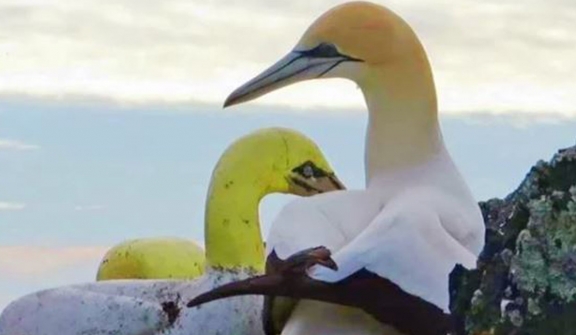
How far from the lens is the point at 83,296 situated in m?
5.06

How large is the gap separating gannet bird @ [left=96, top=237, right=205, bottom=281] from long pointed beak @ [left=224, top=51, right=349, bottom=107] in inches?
81.2

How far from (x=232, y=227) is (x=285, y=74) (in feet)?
4.71

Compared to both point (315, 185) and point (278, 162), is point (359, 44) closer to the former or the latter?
point (315, 185)

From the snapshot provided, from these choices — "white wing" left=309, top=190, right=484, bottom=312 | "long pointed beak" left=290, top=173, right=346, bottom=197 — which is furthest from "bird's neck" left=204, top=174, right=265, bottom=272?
"white wing" left=309, top=190, right=484, bottom=312

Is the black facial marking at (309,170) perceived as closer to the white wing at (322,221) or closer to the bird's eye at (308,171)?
the bird's eye at (308,171)

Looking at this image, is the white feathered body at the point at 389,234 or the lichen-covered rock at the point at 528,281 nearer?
the lichen-covered rock at the point at 528,281

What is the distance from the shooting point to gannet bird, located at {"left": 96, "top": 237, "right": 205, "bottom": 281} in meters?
5.88

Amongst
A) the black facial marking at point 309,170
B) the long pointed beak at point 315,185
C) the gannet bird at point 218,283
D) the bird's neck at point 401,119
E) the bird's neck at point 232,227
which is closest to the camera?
the bird's neck at point 401,119

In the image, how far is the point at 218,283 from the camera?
514 cm

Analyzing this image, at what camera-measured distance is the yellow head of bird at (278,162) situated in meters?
4.86

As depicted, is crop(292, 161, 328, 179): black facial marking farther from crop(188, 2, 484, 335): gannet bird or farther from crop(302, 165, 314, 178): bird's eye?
crop(188, 2, 484, 335): gannet bird

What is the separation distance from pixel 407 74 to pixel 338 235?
550 millimetres

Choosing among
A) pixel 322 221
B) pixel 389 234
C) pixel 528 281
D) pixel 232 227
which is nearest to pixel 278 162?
pixel 232 227

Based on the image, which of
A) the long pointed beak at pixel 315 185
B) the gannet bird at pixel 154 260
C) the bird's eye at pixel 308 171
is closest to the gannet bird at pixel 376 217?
the long pointed beak at pixel 315 185
